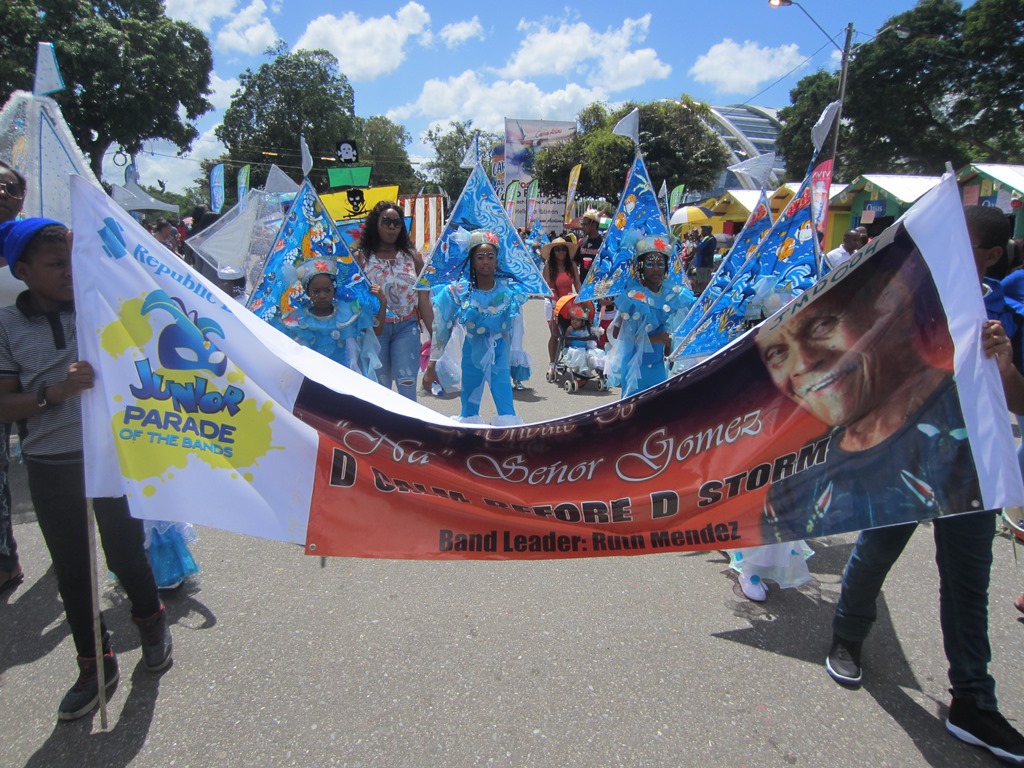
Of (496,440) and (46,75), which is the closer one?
(496,440)

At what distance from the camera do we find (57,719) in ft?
7.82

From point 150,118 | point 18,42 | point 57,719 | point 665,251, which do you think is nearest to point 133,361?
point 57,719

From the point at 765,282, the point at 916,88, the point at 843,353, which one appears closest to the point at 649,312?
the point at 765,282

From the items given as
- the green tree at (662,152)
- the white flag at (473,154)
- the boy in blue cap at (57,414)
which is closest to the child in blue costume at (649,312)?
the white flag at (473,154)

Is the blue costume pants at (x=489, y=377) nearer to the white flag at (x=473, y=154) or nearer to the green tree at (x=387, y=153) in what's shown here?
the white flag at (x=473, y=154)

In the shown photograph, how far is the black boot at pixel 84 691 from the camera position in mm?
2369

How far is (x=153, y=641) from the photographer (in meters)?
2.63

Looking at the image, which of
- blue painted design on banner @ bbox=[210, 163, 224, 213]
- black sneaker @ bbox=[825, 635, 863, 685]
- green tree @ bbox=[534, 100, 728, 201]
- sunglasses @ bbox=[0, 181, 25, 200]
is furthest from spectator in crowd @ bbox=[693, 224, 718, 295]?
green tree @ bbox=[534, 100, 728, 201]

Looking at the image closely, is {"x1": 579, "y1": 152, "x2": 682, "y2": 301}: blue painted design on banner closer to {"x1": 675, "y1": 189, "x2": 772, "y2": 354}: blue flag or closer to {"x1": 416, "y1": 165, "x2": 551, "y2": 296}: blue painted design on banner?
{"x1": 675, "y1": 189, "x2": 772, "y2": 354}: blue flag

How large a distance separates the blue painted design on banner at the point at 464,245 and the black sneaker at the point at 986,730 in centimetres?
408

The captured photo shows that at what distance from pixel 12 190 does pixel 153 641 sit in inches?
97.9

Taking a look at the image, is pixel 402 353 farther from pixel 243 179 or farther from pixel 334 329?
pixel 243 179

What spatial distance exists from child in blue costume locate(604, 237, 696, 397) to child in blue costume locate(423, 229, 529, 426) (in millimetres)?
922

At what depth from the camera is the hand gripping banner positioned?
6.80 feet
